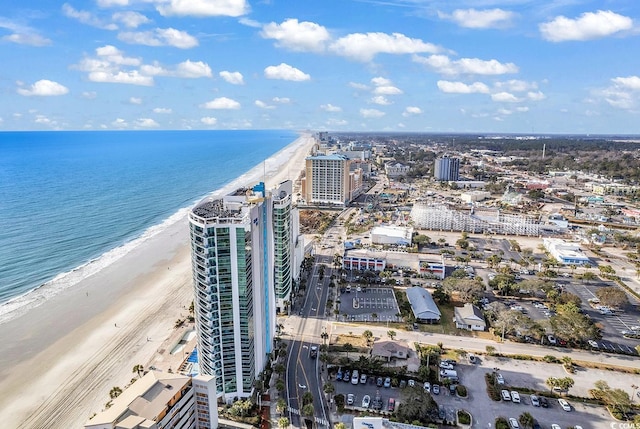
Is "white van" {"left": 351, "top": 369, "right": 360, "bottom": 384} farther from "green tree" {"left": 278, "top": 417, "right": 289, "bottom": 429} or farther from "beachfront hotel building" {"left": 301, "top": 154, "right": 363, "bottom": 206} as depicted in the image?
"beachfront hotel building" {"left": 301, "top": 154, "right": 363, "bottom": 206}

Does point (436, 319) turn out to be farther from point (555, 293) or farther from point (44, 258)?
point (44, 258)

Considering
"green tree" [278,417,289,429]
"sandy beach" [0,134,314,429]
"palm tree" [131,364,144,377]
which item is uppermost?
"green tree" [278,417,289,429]

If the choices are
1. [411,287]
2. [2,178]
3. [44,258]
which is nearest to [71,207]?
[44,258]

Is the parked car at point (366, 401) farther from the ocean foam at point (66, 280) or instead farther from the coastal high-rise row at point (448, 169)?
the coastal high-rise row at point (448, 169)

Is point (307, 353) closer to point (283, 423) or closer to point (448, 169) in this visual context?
point (283, 423)

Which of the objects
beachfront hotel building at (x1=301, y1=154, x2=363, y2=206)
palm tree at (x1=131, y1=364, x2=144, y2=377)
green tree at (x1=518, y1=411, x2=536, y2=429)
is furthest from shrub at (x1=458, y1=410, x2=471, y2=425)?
beachfront hotel building at (x1=301, y1=154, x2=363, y2=206)

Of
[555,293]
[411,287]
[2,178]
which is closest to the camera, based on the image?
[555,293]

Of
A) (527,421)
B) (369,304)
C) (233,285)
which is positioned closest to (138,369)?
(233,285)
